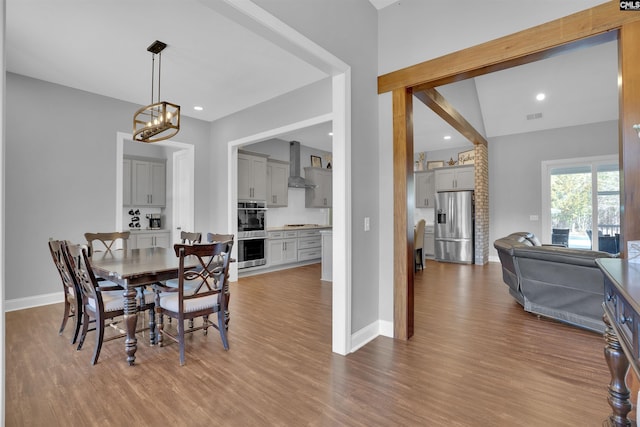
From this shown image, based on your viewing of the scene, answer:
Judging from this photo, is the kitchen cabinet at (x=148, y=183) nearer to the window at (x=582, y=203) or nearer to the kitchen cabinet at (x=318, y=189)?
the kitchen cabinet at (x=318, y=189)

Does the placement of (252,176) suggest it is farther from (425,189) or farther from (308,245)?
(425,189)

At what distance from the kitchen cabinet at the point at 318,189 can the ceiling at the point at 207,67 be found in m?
1.24

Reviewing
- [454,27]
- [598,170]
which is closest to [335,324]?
[454,27]

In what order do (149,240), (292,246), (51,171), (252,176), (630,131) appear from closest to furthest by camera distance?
1. (630,131)
2. (51,171)
3. (149,240)
4. (252,176)
5. (292,246)

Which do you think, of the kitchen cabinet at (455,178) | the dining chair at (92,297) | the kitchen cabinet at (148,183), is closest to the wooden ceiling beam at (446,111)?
the kitchen cabinet at (455,178)

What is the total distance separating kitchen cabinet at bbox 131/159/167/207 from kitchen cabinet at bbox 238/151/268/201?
6.65 feet

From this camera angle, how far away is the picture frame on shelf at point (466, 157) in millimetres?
7684

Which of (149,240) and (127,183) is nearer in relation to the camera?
(149,240)

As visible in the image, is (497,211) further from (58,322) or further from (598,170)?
(58,322)

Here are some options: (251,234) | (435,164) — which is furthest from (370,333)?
(435,164)

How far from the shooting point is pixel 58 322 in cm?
338

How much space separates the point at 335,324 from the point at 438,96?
2949mm

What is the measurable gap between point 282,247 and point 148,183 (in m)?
3.11

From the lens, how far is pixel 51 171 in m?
4.10
